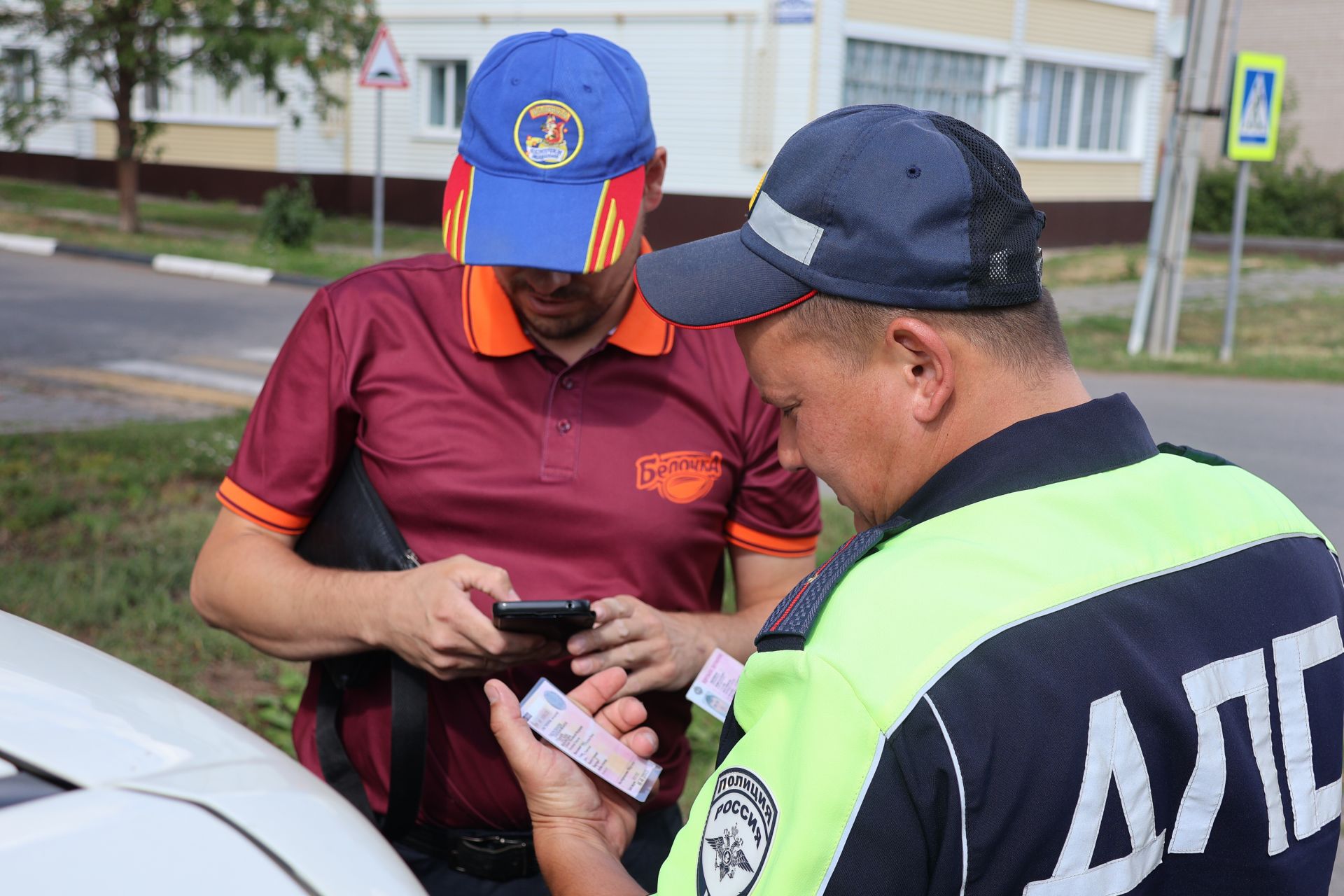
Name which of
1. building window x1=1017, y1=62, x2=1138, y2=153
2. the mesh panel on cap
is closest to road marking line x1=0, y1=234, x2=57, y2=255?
building window x1=1017, y1=62, x2=1138, y2=153

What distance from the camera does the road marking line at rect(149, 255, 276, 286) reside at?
15.7m

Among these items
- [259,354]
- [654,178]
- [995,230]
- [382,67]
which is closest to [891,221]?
[995,230]

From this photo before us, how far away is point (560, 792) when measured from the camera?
1.93 metres

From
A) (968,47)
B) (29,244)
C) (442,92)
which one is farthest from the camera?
(442,92)

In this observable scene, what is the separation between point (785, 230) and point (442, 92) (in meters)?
22.2

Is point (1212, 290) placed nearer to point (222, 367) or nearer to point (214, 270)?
point (214, 270)

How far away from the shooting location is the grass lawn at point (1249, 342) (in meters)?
12.0

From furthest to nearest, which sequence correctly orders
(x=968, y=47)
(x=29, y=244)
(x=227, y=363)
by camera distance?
(x=968, y=47) → (x=29, y=244) → (x=227, y=363)

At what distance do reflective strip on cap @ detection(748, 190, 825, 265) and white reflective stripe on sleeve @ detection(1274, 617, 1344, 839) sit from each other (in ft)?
2.10

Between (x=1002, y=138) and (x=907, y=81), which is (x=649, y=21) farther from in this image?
(x=1002, y=138)

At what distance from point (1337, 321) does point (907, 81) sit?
803 cm

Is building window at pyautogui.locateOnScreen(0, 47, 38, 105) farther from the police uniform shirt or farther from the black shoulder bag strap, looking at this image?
the police uniform shirt

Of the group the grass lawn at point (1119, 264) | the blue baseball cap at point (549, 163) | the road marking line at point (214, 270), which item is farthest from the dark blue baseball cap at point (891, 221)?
the grass lawn at point (1119, 264)

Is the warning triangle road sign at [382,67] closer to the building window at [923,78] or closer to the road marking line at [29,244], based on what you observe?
the road marking line at [29,244]
